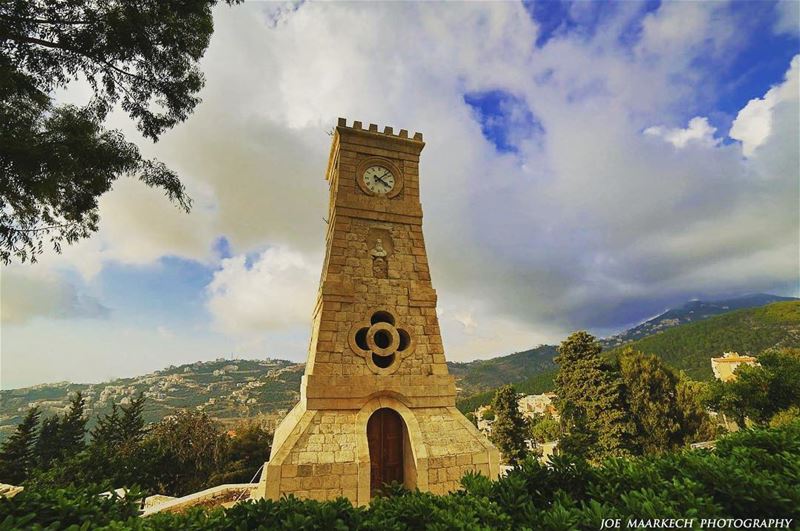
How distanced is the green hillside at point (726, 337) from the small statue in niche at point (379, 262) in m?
97.9

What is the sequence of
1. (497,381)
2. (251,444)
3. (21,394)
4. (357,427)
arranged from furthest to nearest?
1. (497,381)
2. (21,394)
3. (251,444)
4. (357,427)

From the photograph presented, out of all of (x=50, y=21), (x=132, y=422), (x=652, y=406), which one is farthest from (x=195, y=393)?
(x=50, y=21)

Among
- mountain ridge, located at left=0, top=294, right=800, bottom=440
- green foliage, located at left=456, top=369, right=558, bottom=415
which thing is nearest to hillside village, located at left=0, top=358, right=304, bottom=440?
mountain ridge, located at left=0, top=294, right=800, bottom=440

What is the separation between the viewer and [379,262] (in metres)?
11.8

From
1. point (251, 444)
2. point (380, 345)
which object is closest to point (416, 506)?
point (380, 345)

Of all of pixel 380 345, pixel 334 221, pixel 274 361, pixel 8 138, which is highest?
pixel 274 361

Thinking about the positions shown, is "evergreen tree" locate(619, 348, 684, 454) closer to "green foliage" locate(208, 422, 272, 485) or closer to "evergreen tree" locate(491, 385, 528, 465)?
"evergreen tree" locate(491, 385, 528, 465)

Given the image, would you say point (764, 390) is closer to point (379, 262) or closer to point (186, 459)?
point (379, 262)

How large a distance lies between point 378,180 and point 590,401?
22388 mm

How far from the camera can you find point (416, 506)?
421cm

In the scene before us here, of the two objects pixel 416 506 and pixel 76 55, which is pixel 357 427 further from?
pixel 76 55

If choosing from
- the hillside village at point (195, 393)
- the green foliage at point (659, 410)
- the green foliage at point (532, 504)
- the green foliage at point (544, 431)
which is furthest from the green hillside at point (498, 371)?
the green foliage at point (532, 504)

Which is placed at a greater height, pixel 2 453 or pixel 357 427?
pixel 357 427

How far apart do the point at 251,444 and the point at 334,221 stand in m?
22.8
